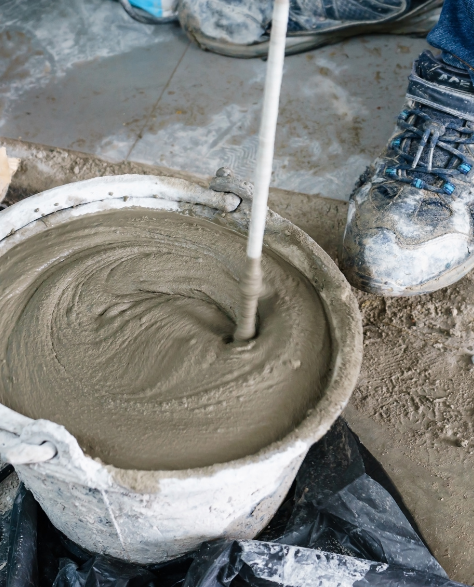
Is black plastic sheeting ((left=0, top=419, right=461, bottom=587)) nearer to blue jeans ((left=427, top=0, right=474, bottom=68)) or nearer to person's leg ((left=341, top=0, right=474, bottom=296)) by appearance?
person's leg ((left=341, top=0, right=474, bottom=296))

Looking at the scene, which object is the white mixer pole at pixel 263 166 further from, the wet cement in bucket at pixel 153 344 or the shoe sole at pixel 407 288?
the shoe sole at pixel 407 288

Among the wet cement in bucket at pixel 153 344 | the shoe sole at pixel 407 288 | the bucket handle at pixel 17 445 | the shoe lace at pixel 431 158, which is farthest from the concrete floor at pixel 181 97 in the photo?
the bucket handle at pixel 17 445

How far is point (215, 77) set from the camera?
262 cm

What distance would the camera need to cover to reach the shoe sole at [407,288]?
5.25 ft

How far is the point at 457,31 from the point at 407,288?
0.80 meters

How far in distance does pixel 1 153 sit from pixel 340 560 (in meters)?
1.71

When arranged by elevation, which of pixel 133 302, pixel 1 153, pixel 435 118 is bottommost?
pixel 1 153

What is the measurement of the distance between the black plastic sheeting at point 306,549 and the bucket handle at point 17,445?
0.42 metres

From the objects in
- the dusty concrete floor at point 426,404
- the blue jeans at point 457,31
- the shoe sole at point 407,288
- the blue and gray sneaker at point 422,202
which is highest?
the blue jeans at point 457,31

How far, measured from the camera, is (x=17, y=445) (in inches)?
33.9

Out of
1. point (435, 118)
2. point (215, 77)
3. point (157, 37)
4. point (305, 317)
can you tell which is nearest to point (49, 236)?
point (305, 317)

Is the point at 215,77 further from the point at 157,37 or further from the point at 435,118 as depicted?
the point at 435,118

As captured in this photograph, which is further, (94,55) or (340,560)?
(94,55)

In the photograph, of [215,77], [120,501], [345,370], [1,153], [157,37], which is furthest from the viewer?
[157,37]
